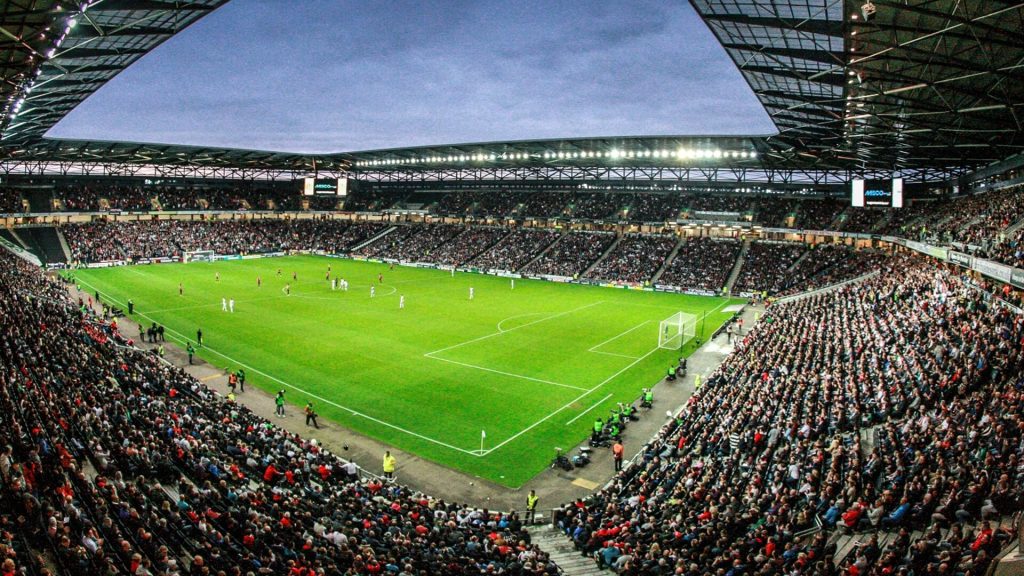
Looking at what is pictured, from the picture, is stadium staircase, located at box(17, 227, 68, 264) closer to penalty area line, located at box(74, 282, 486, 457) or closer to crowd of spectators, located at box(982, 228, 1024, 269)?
penalty area line, located at box(74, 282, 486, 457)

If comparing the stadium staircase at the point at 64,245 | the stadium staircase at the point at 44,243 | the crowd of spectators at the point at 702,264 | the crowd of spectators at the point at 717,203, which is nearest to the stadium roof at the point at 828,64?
the crowd of spectators at the point at 702,264

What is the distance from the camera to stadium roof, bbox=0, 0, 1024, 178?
18953 millimetres

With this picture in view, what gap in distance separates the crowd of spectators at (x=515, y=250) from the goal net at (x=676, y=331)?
34.2m

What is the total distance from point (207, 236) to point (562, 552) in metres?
83.7

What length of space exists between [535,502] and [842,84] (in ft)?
77.1

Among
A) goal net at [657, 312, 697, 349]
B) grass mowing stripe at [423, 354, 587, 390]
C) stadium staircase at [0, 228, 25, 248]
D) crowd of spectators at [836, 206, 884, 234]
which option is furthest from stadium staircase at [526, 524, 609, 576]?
stadium staircase at [0, 228, 25, 248]

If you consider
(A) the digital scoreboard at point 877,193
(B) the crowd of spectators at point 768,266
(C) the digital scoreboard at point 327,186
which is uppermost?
(C) the digital scoreboard at point 327,186

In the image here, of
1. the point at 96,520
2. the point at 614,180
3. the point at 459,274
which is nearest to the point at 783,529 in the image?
the point at 96,520

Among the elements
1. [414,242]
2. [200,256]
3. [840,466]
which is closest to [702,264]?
[414,242]

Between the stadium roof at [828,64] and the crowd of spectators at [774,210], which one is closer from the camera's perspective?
the stadium roof at [828,64]

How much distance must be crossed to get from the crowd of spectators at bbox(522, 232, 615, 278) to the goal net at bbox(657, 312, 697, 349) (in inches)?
A: 1133

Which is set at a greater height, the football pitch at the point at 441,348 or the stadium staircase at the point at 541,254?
the stadium staircase at the point at 541,254

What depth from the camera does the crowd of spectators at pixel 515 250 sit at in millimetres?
75750

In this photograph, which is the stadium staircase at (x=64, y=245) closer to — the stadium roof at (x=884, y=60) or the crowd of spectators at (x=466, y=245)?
the crowd of spectators at (x=466, y=245)
